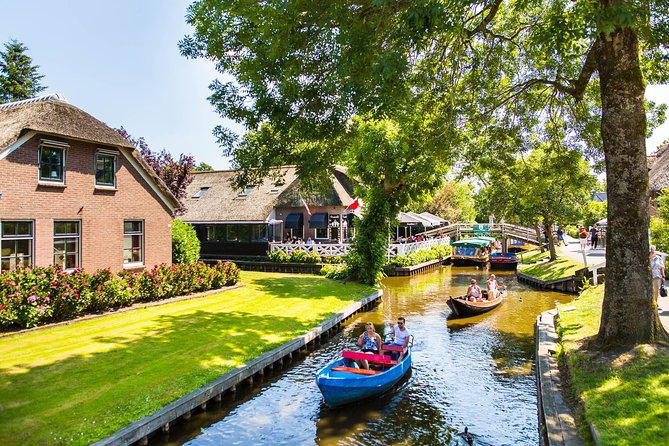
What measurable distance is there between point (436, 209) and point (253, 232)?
38623 mm

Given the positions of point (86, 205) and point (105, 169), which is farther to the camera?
point (105, 169)

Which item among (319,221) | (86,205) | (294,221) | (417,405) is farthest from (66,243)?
(319,221)

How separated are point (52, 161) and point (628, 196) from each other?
19315mm

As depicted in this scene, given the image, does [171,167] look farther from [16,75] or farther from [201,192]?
[16,75]

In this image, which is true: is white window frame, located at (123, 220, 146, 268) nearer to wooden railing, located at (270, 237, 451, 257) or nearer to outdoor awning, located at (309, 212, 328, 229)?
wooden railing, located at (270, 237, 451, 257)

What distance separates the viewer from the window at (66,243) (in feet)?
61.0

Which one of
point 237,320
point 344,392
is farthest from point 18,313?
point 344,392

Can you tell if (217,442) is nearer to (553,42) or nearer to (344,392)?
(344,392)

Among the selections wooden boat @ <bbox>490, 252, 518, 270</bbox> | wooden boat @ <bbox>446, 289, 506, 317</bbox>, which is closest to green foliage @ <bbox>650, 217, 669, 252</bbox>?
wooden boat @ <bbox>446, 289, 506, 317</bbox>

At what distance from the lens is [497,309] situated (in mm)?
24141

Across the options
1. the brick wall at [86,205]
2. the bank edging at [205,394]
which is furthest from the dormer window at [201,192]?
the bank edging at [205,394]

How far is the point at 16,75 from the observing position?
5003 centimetres

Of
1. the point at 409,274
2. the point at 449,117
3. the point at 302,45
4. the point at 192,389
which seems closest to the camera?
the point at 192,389

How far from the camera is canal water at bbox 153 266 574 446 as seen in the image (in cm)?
1020
